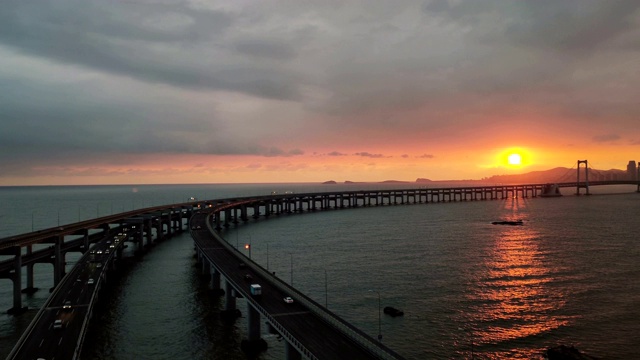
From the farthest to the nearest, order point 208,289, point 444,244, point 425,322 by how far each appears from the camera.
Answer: point 444,244 < point 208,289 < point 425,322

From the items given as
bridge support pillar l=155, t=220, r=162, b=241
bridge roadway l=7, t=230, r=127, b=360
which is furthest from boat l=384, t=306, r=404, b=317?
bridge support pillar l=155, t=220, r=162, b=241

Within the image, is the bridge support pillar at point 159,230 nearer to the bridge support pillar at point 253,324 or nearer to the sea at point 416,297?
the sea at point 416,297

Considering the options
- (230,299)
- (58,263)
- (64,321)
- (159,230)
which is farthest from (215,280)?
(159,230)

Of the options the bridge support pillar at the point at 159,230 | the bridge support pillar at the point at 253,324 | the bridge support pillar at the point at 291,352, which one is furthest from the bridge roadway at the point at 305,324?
the bridge support pillar at the point at 159,230

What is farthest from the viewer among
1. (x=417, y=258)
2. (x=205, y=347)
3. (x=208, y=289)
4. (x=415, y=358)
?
(x=417, y=258)

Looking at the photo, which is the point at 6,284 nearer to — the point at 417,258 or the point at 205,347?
the point at 205,347

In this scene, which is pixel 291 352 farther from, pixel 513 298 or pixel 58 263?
pixel 58 263

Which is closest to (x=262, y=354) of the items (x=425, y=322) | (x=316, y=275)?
(x=425, y=322)
